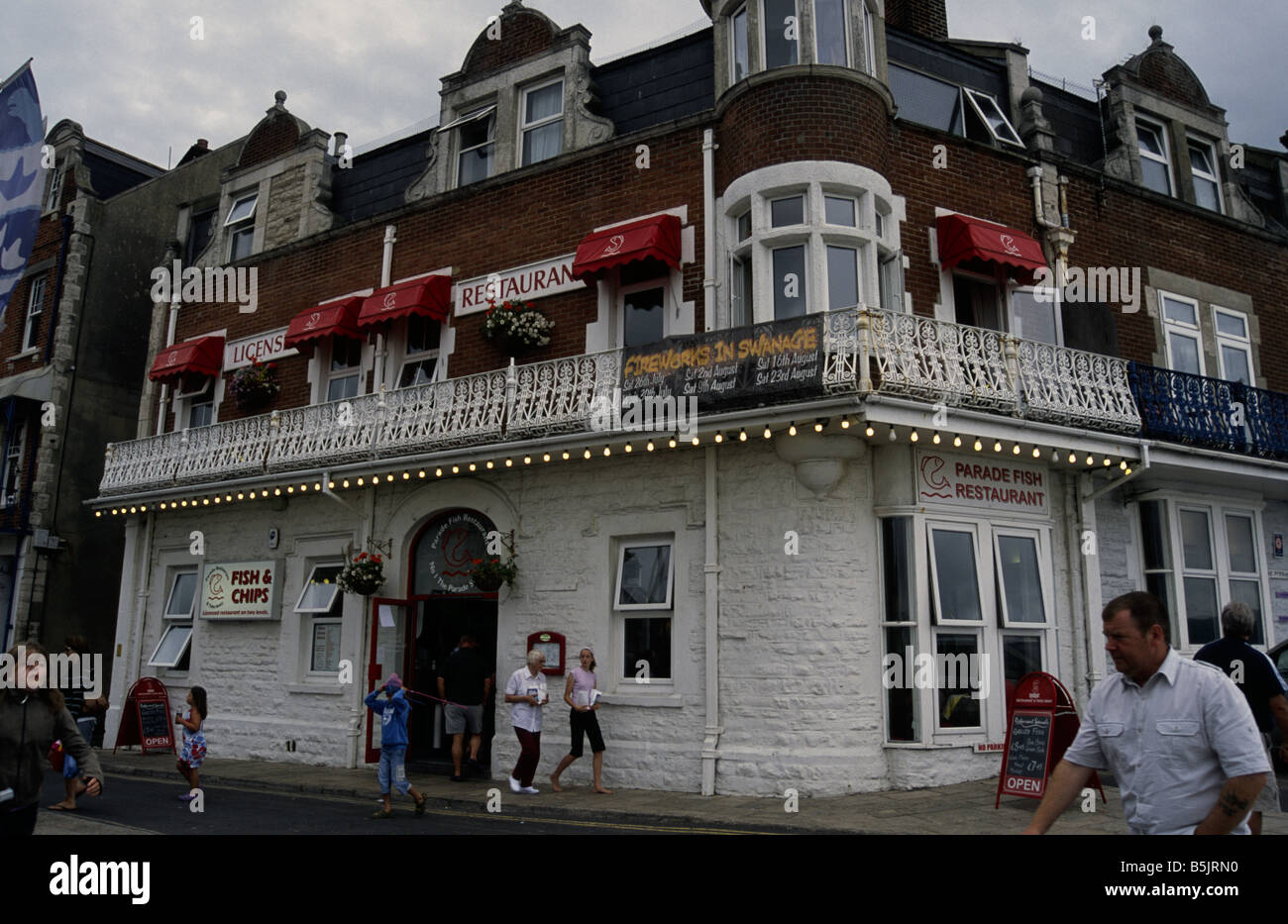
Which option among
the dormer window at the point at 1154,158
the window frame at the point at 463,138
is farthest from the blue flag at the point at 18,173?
the dormer window at the point at 1154,158

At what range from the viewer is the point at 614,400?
1277cm

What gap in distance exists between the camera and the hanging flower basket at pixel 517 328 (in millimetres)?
14680

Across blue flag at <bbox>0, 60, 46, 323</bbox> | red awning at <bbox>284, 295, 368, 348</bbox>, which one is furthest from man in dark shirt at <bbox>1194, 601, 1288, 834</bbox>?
blue flag at <bbox>0, 60, 46, 323</bbox>

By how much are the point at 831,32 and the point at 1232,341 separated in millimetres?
8699

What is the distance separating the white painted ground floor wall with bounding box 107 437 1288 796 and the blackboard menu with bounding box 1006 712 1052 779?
5.64 ft

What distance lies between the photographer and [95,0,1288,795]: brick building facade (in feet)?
38.6

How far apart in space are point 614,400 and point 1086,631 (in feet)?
22.9

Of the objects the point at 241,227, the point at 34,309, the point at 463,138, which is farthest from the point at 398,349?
the point at 34,309

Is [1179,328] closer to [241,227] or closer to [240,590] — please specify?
[240,590]

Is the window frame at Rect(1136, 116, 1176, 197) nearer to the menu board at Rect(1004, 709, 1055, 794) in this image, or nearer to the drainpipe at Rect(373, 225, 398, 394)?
the menu board at Rect(1004, 709, 1055, 794)

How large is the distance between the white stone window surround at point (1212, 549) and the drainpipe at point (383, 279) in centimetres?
1195

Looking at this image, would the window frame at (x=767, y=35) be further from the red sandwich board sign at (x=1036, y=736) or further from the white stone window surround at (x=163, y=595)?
the white stone window surround at (x=163, y=595)
